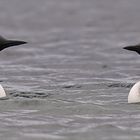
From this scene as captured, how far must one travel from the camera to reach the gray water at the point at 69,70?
1071cm

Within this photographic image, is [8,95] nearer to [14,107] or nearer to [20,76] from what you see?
[14,107]

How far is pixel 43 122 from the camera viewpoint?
35.7ft

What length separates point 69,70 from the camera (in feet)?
53.1

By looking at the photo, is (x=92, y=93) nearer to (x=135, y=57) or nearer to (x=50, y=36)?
(x=135, y=57)

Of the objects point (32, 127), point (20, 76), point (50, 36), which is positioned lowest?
point (32, 127)

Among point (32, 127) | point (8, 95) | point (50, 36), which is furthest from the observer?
point (50, 36)

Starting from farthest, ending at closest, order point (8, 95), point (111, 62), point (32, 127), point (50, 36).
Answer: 1. point (50, 36)
2. point (111, 62)
3. point (8, 95)
4. point (32, 127)

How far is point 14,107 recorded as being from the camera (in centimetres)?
1190

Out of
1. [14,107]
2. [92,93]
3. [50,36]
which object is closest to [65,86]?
[92,93]

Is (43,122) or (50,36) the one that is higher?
(50,36)

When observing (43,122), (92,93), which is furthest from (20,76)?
(43,122)

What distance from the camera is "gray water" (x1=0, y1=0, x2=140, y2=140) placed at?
35.1ft

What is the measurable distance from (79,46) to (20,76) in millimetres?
4631

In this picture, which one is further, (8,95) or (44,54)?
(44,54)
